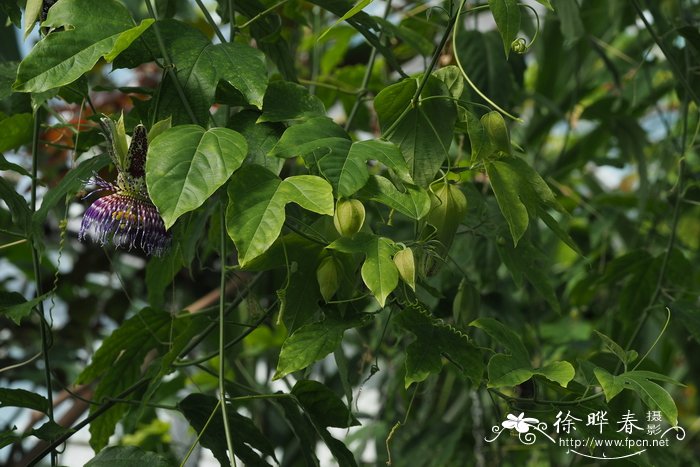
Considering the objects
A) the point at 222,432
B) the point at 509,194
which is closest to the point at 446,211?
the point at 509,194

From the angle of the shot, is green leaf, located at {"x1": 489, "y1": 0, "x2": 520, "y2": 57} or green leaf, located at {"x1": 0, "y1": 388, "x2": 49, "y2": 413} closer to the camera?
green leaf, located at {"x1": 489, "y1": 0, "x2": 520, "y2": 57}

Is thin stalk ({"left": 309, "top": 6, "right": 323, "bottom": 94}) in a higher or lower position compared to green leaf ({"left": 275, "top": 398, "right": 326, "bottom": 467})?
higher

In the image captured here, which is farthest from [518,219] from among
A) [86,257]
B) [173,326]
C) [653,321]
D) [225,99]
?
[86,257]

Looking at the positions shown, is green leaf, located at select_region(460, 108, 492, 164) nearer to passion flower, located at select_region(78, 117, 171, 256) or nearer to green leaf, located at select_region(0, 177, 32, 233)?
passion flower, located at select_region(78, 117, 171, 256)

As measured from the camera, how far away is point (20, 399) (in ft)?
2.78

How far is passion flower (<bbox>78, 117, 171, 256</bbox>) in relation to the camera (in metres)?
0.72

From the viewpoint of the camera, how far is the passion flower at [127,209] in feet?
2.37

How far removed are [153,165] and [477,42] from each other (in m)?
0.68

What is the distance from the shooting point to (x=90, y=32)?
2.30 feet

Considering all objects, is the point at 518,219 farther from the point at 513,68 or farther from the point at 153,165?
the point at 513,68

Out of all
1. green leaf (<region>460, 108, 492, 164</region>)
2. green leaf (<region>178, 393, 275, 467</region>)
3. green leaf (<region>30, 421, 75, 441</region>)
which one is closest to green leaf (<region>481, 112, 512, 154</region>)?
green leaf (<region>460, 108, 492, 164</region>)

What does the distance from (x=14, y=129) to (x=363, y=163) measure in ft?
1.34

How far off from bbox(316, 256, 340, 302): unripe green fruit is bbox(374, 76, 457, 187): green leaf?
10cm

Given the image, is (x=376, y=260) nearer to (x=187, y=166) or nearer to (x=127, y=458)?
(x=187, y=166)
